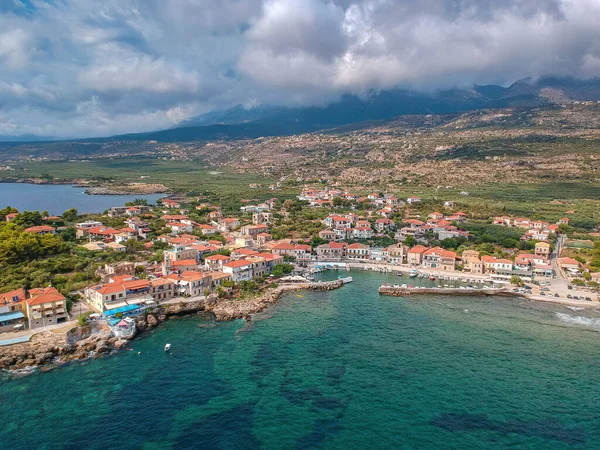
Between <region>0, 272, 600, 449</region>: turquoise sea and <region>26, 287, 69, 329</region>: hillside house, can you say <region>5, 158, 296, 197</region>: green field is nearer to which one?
<region>26, 287, 69, 329</region>: hillside house

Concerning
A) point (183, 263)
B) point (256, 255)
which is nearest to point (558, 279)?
point (256, 255)

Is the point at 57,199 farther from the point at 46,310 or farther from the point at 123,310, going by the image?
the point at 123,310

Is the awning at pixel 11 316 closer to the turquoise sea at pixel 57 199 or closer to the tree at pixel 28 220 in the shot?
the tree at pixel 28 220

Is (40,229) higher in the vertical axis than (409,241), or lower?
higher

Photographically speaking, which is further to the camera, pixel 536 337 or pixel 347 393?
pixel 536 337

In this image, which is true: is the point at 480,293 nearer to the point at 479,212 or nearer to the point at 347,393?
the point at 347,393

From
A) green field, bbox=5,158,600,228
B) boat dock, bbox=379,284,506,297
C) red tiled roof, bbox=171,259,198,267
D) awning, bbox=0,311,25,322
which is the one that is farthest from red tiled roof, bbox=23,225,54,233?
boat dock, bbox=379,284,506,297

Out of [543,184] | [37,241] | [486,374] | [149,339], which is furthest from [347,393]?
[543,184]

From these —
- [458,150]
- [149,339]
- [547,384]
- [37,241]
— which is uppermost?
[458,150]

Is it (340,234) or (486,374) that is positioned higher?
(340,234)
